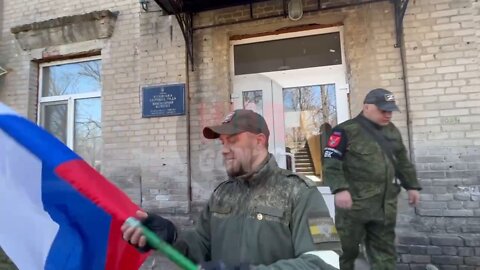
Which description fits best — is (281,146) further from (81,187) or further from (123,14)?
(81,187)

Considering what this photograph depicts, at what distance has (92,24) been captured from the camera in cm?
598

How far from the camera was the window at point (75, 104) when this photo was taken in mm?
6199

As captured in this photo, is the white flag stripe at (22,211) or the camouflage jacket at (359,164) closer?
the white flag stripe at (22,211)

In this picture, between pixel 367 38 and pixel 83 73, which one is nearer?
pixel 367 38

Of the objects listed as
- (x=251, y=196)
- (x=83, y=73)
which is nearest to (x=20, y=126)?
(x=251, y=196)

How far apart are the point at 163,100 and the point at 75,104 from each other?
6.05ft

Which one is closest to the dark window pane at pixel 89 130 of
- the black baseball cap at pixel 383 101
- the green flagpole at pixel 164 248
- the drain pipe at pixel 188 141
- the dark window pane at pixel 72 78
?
the dark window pane at pixel 72 78

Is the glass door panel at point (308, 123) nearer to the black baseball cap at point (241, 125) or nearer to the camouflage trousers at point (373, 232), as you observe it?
the camouflage trousers at point (373, 232)

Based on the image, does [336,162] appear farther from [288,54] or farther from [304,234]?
[288,54]

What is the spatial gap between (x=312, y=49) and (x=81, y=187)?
4170 mm

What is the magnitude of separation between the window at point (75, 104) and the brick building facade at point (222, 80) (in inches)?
5.8

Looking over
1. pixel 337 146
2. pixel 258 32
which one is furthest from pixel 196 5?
pixel 337 146

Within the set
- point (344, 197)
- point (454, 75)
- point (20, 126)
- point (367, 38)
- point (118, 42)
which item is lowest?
point (344, 197)

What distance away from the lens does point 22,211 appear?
1885 millimetres
